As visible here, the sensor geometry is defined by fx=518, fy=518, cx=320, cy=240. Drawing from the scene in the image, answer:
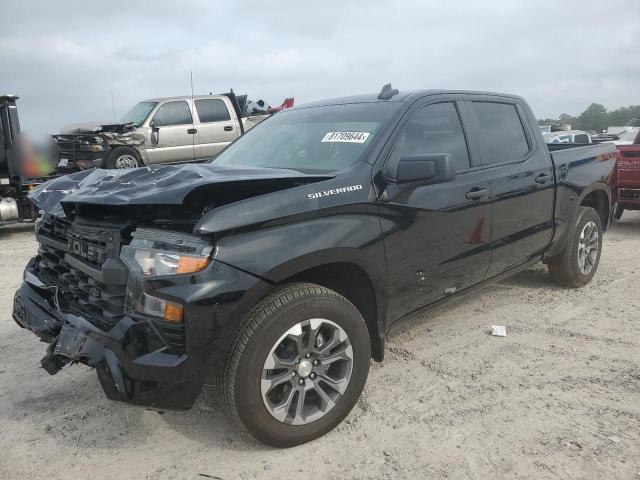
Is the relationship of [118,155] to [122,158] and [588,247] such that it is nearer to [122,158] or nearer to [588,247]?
[122,158]

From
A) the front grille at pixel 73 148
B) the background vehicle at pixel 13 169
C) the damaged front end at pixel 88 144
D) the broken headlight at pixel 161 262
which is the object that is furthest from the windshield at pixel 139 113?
the broken headlight at pixel 161 262

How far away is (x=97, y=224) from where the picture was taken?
2590 millimetres

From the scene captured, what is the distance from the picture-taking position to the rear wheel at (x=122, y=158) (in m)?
10.7

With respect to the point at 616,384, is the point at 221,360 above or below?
above

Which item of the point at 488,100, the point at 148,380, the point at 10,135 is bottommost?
the point at 148,380

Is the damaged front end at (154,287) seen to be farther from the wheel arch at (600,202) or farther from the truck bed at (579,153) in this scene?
the wheel arch at (600,202)

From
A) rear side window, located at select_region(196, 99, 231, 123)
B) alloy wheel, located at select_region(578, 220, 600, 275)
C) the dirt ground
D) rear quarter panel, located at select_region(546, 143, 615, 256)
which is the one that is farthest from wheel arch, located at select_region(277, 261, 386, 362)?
rear side window, located at select_region(196, 99, 231, 123)

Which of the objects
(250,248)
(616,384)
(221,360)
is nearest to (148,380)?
(221,360)

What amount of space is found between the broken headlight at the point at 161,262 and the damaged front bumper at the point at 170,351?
0.06 m

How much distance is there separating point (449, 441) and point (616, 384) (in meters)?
1.28

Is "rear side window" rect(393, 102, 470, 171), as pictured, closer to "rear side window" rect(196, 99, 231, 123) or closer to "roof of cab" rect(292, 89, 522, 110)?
"roof of cab" rect(292, 89, 522, 110)

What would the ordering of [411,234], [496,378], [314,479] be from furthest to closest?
[496,378] < [411,234] < [314,479]

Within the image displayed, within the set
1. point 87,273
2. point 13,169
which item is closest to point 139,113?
point 13,169

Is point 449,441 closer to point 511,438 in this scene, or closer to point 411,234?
point 511,438
